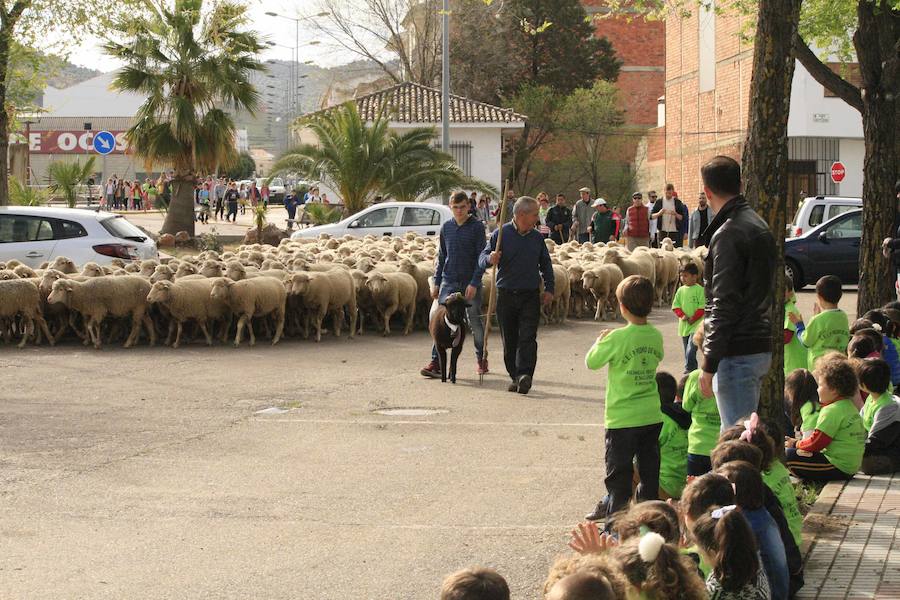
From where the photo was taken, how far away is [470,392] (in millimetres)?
12719

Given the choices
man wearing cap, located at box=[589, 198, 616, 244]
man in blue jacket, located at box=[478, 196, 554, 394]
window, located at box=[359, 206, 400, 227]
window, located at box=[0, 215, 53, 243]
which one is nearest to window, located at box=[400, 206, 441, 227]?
window, located at box=[359, 206, 400, 227]

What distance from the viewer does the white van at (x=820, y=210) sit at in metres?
26.3

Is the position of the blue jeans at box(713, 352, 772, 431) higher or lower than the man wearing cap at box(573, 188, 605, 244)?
lower

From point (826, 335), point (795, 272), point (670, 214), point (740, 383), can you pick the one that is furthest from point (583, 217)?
point (740, 383)

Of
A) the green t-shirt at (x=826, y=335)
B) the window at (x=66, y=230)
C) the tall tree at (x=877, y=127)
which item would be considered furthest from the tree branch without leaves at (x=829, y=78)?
the window at (x=66, y=230)

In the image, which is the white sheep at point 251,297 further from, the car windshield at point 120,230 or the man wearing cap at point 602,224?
the man wearing cap at point 602,224

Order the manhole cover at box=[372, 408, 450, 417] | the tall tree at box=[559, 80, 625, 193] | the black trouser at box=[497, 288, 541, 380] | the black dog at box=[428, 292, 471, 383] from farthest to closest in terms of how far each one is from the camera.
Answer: the tall tree at box=[559, 80, 625, 193] < the black dog at box=[428, 292, 471, 383] < the black trouser at box=[497, 288, 541, 380] < the manhole cover at box=[372, 408, 450, 417]

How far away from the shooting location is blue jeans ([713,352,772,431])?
263 inches

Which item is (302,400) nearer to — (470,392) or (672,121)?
(470,392)

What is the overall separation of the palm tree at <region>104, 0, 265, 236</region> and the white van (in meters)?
14.6

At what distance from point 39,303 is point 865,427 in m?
11.1

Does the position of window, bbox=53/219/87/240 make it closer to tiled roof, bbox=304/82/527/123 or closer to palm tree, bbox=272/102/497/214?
palm tree, bbox=272/102/497/214

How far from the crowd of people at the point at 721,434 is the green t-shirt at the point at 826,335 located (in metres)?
0.01

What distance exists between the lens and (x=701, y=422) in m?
7.61
